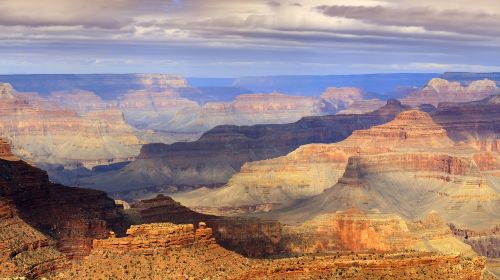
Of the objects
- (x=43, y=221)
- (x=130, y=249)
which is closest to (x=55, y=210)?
(x=43, y=221)

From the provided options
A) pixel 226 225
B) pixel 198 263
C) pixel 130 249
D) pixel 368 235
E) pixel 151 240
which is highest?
pixel 151 240

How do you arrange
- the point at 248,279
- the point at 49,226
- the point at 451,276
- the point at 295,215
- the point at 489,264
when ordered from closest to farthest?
1. the point at 248,279
2. the point at 451,276
3. the point at 49,226
4. the point at 489,264
5. the point at 295,215

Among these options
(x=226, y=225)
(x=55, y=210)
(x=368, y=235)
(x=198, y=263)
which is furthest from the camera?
(x=368, y=235)

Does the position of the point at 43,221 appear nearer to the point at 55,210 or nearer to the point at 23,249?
the point at 55,210

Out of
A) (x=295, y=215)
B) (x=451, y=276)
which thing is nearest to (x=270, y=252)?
(x=451, y=276)

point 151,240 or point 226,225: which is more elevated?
point 151,240

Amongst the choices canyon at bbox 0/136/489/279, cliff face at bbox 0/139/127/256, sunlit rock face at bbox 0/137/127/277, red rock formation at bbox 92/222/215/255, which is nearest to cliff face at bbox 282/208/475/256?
canyon at bbox 0/136/489/279

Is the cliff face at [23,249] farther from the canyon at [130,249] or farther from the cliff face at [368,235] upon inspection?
the cliff face at [368,235]

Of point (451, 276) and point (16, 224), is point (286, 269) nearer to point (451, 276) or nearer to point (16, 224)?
point (451, 276)

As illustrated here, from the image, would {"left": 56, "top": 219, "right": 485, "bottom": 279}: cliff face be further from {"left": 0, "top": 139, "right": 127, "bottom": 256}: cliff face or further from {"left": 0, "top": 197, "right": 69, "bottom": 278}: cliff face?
{"left": 0, "top": 139, "right": 127, "bottom": 256}: cliff face

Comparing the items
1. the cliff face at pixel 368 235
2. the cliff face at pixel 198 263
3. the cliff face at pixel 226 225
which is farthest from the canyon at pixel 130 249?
the cliff face at pixel 368 235

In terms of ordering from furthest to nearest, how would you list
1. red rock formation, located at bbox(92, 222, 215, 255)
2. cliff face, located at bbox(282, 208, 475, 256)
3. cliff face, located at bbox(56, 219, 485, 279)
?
cliff face, located at bbox(282, 208, 475, 256)
red rock formation, located at bbox(92, 222, 215, 255)
cliff face, located at bbox(56, 219, 485, 279)
